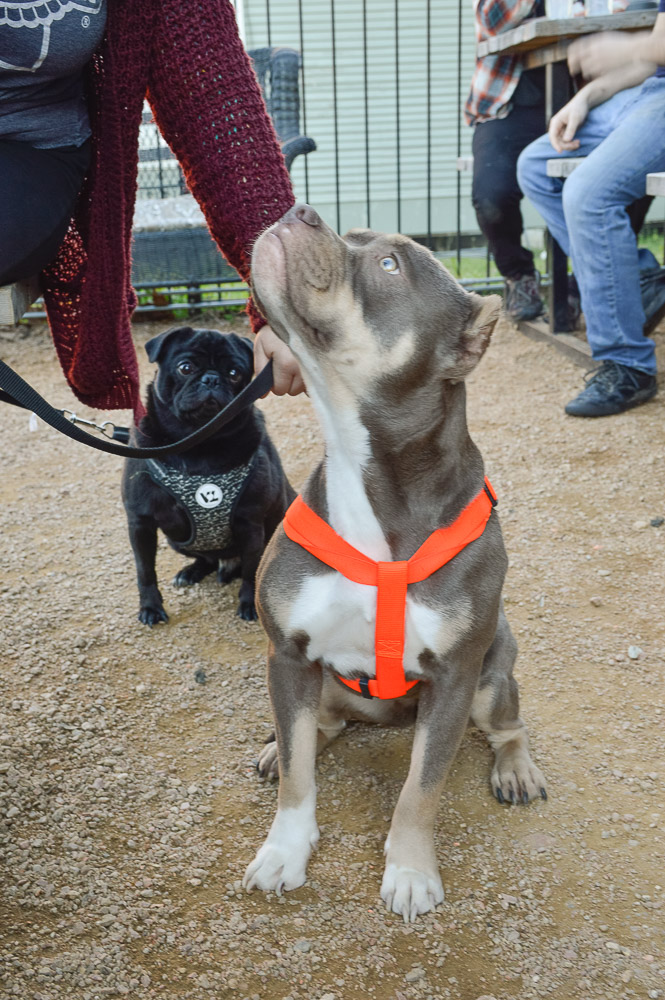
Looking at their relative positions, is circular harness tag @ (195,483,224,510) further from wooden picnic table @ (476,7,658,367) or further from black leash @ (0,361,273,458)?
wooden picnic table @ (476,7,658,367)

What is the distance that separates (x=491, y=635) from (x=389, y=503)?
392 mm

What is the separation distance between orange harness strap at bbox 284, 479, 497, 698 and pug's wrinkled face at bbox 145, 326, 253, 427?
1.20m

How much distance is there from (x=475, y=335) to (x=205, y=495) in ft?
4.71

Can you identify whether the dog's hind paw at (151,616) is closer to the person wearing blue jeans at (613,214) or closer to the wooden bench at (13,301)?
the wooden bench at (13,301)

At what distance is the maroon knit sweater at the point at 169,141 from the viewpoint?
2.26m

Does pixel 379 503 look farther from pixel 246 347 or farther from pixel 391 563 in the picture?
pixel 246 347

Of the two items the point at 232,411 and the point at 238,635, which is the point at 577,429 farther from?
the point at 232,411

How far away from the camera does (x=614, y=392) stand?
16.3 ft

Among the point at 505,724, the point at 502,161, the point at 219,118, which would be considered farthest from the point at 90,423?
the point at 502,161

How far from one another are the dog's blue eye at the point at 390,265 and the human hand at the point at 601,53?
3.75 metres

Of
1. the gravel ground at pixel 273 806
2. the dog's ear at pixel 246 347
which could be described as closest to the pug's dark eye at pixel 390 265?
the gravel ground at pixel 273 806

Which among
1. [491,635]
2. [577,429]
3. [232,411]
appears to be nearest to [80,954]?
[491,635]

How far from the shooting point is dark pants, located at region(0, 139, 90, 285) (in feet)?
6.88

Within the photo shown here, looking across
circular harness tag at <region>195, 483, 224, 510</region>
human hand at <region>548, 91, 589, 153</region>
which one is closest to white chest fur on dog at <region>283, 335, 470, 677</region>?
circular harness tag at <region>195, 483, 224, 510</region>
